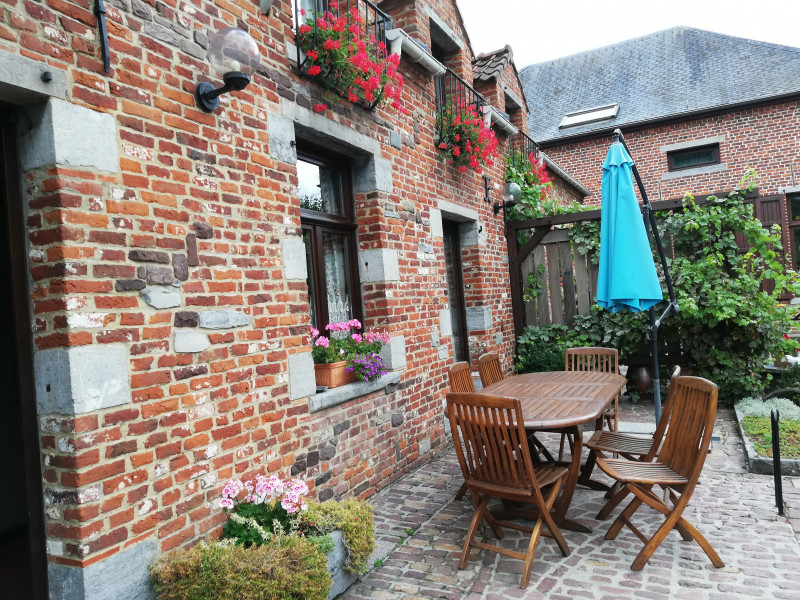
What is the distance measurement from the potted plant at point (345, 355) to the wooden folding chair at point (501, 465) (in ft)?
3.58

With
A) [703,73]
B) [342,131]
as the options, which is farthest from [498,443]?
[703,73]

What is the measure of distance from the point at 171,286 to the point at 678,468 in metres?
3.04

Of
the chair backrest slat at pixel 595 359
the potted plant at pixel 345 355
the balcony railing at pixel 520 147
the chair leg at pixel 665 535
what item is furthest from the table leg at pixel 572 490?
the balcony railing at pixel 520 147

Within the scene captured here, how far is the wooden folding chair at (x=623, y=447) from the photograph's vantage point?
3352 millimetres

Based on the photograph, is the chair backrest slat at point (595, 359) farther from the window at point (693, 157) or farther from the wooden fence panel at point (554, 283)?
the window at point (693, 157)

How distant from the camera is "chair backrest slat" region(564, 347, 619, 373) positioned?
5.26 metres

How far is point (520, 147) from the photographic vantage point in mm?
8867

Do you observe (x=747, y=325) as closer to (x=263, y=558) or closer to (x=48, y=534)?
(x=263, y=558)

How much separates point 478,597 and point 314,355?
6.56ft

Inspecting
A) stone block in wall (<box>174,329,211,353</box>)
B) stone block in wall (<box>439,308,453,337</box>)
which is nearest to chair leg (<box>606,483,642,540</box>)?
stone block in wall (<box>174,329,211,353</box>)

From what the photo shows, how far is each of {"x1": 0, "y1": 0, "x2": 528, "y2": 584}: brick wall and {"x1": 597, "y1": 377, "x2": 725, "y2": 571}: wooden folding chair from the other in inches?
77.5

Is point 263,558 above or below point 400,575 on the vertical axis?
above

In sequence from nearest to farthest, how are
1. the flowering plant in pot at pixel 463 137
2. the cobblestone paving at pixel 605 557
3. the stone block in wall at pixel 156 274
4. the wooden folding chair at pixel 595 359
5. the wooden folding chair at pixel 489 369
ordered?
1. the stone block in wall at pixel 156 274
2. the cobblestone paving at pixel 605 557
3. the wooden folding chair at pixel 489 369
4. the wooden folding chair at pixel 595 359
5. the flowering plant in pot at pixel 463 137

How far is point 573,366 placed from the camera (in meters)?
5.47
